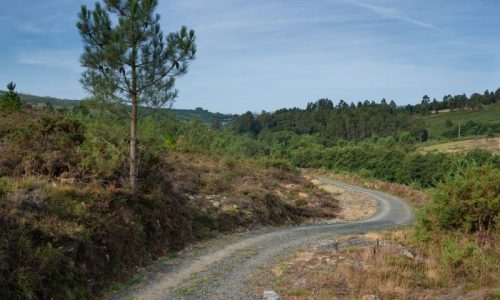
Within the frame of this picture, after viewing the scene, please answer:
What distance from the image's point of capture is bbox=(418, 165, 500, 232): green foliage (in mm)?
12906

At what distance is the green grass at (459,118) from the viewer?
150 metres

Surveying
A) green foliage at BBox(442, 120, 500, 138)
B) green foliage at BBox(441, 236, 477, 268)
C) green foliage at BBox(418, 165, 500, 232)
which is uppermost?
green foliage at BBox(442, 120, 500, 138)

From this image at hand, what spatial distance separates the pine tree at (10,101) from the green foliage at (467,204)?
19966mm

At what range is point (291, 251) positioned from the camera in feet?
46.6

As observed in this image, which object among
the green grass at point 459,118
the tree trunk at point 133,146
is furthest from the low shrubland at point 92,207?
the green grass at point 459,118

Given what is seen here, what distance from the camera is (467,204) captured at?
13.1 metres

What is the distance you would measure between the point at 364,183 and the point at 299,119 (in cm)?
12660

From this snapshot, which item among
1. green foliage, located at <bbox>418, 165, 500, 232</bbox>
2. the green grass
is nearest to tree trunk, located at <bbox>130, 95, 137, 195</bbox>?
green foliage, located at <bbox>418, 165, 500, 232</bbox>

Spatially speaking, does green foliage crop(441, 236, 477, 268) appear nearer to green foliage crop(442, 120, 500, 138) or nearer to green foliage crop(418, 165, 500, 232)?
green foliage crop(418, 165, 500, 232)

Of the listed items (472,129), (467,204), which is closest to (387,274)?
(467,204)

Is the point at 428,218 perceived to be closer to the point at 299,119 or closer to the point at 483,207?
the point at 483,207

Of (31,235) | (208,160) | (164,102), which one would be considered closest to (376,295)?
(31,235)

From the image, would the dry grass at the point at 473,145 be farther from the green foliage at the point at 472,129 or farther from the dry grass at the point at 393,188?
the dry grass at the point at 393,188

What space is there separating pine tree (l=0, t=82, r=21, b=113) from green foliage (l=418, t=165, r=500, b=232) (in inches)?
786
